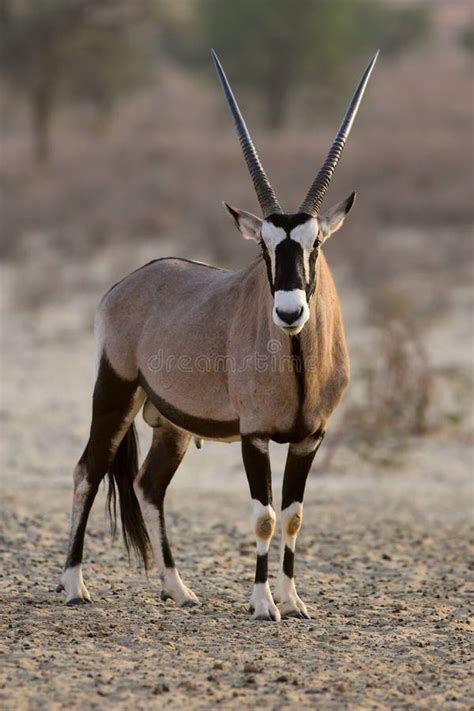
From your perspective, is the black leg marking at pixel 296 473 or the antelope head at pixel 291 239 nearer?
the antelope head at pixel 291 239

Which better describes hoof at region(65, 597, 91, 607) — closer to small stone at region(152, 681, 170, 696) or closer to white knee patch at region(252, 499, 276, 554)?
white knee patch at region(252, 499, 276, 554)

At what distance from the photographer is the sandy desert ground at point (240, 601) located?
4.84 meters

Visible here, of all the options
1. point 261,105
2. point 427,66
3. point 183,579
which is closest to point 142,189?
point 261,105

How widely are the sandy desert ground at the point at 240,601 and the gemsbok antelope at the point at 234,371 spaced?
32 centimetres

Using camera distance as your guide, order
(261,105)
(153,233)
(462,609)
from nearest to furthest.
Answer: (462,609) → (153,233) → (261,105)

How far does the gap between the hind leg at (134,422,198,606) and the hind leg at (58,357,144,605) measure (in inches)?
7.4

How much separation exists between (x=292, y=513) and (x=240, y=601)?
0.66 m

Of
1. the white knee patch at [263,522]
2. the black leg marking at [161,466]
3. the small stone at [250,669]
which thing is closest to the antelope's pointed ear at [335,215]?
the white knee patch at [263,522]

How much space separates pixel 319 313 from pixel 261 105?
39.5m

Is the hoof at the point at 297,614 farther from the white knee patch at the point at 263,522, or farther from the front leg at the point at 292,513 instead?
the white knee patch at the point at 263,522

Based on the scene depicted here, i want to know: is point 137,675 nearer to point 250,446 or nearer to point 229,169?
point 250,446

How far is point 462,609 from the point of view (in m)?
Result: 6.35

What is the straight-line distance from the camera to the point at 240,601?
640cm

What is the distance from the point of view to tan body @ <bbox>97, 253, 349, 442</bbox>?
18.9 ft
